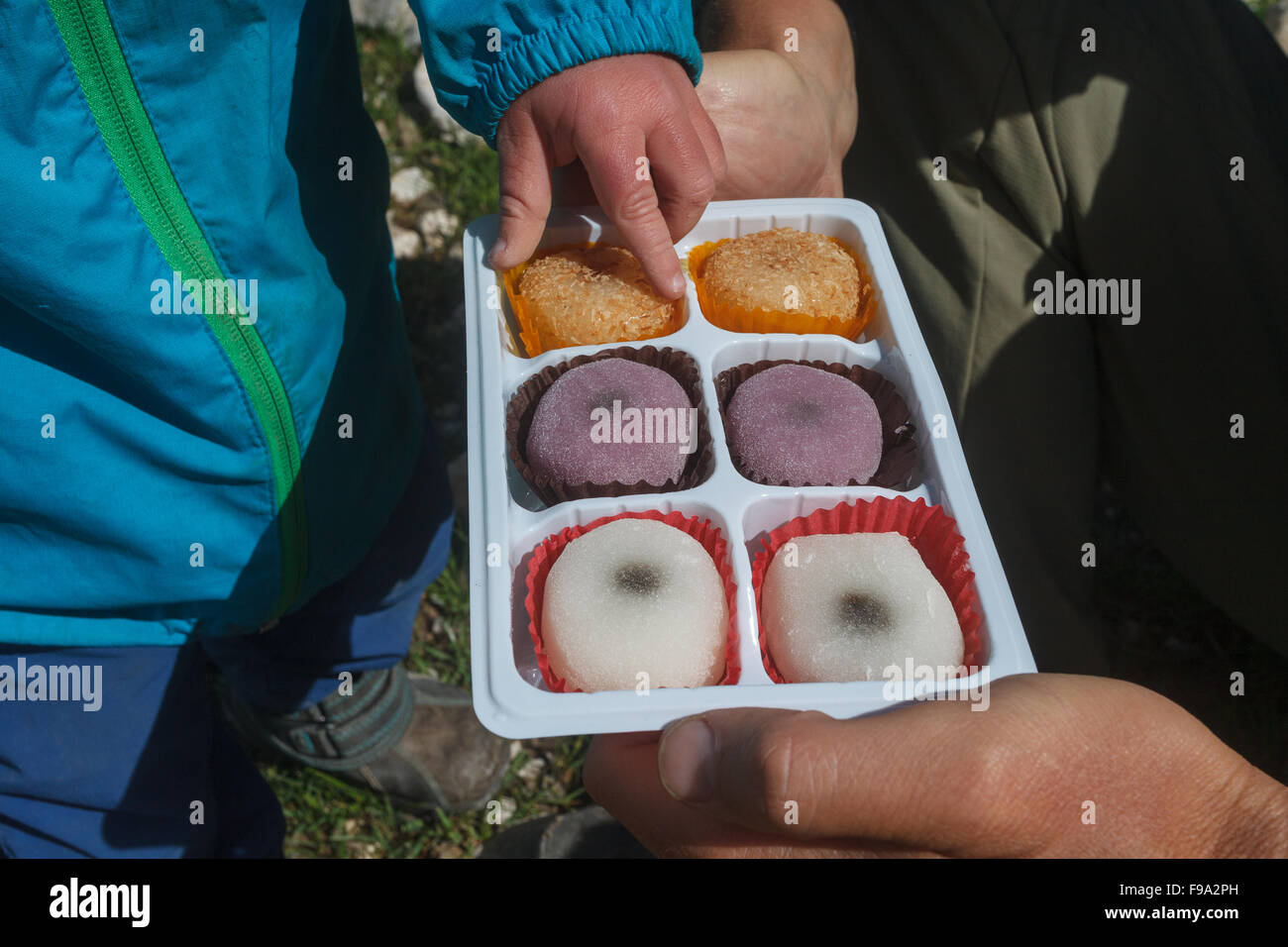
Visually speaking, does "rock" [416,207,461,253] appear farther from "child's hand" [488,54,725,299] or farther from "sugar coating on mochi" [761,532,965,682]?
"sugar coating on mochi" [761,532,965,682]

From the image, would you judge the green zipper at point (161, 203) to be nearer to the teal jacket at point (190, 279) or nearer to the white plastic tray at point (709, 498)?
the teal jacket at point (190, 279)

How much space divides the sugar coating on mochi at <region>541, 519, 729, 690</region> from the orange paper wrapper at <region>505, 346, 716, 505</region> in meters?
0.10

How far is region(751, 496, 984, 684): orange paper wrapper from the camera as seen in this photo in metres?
1.23

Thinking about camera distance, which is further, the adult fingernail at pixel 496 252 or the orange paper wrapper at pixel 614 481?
the adult fingernail at pixel 496 252

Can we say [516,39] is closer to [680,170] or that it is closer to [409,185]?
[680,170]

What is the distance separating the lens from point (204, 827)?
1.79 metres

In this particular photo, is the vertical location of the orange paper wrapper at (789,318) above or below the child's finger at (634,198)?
below

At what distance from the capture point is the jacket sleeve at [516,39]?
1.28 m

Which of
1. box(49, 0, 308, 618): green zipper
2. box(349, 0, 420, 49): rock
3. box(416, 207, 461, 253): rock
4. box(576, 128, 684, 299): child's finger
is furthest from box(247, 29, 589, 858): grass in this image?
box(576, 128, 684, 299): child's finger

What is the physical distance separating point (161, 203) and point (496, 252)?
51cm

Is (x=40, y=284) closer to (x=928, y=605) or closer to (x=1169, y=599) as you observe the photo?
(x=928, y=605)

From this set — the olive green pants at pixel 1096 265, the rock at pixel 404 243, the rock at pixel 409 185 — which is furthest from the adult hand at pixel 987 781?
the rock at pixel 409 185

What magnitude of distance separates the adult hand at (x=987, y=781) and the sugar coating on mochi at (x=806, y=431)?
1.45 feet

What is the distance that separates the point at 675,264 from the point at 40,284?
91 cm
